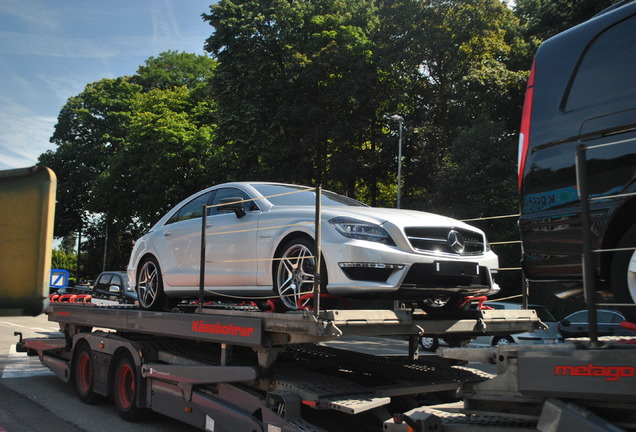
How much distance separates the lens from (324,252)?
4.74m

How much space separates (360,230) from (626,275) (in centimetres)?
204

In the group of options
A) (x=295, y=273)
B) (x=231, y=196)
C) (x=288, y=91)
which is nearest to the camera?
(x=295, y=273)

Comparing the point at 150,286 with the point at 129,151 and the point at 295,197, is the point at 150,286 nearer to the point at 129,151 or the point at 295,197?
the point at 295,197

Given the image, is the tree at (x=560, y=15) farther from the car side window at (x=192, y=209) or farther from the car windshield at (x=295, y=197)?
the car side window at (x=192, y=209)

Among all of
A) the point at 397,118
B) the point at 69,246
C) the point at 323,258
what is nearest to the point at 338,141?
the point at 397,118

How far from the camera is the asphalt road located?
6.41 m

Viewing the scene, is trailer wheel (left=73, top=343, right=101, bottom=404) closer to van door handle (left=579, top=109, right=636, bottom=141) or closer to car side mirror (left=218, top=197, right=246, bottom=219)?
car side mirror (left=218, top=197, right=246, bottom=219)

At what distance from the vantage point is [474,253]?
5.18 m

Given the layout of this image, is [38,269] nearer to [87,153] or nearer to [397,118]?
[397,118]

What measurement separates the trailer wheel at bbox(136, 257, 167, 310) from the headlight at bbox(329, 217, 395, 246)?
304 cm

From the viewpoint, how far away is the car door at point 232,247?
18.6ft

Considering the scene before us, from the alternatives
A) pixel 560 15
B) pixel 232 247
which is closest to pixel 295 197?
pixel 232 247

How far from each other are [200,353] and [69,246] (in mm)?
59224

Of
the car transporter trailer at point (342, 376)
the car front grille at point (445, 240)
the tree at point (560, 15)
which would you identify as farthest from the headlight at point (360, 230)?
the tree at point (560, 15)
